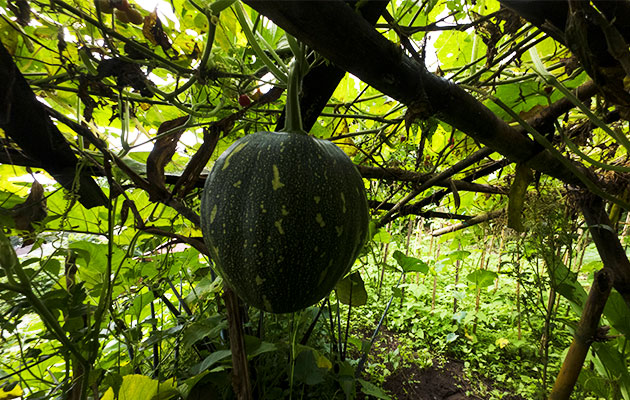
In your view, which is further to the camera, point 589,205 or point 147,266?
point 147,266

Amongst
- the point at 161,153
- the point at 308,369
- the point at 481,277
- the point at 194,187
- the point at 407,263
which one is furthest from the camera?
the point at 481,277

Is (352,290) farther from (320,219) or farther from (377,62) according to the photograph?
(377,62)

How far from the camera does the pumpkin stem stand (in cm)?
53

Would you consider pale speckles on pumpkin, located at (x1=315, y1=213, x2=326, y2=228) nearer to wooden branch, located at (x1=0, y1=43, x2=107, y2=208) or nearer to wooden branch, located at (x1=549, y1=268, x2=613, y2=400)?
wooden branch, located at (x1=0, y1=43, x2=107, y2=208)

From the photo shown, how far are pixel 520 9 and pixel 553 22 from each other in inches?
2.0

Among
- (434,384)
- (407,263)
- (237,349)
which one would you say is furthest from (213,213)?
(434,384)

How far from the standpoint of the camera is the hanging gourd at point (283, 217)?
1.69ft

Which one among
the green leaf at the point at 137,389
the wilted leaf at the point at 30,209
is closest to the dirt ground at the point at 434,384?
the green leaf at the point at 137,389

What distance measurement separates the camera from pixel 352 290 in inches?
53.6

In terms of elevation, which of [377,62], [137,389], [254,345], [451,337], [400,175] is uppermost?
[400,175]

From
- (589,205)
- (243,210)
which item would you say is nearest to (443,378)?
(589,205)

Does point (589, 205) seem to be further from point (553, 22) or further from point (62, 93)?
point (62, 93)

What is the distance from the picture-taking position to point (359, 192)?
1.98 ft

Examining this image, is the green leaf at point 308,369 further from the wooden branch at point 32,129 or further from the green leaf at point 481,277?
the green leaf at point 481,277
